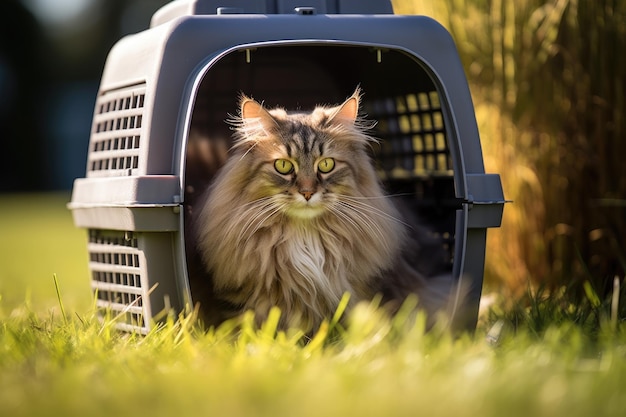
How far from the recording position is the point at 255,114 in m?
2.29

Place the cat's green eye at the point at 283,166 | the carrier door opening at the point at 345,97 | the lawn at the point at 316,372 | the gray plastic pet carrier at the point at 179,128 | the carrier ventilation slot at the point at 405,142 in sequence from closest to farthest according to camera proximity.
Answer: the lawn at the point at 316,372 < the gray plastic pet carrier at the point at 179,128 < the cat's green eye at the point at 283,166 < the carrier door opening at the point at 345,97 < the carrier ventilation slot at the point at 405,142

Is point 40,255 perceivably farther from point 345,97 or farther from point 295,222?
point 295,222

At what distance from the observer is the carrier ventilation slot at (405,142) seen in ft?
9.95

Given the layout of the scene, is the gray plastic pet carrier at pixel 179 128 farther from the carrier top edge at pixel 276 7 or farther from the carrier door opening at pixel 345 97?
the carrier door opening at pixel 345 97

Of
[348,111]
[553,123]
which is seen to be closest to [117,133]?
[348,111]

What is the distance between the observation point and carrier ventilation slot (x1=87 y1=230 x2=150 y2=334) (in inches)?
89.0

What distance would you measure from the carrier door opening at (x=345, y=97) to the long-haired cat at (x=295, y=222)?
1.53 ft

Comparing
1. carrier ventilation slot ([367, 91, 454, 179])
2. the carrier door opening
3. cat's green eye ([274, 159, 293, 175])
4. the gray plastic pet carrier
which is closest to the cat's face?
cat's green eye ([274, 159, 293, 175])

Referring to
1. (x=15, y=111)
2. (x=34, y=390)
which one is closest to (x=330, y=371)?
(x=34, y=390)

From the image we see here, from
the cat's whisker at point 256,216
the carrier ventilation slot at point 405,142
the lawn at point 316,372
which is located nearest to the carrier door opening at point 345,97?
the carrier ventilation slot at point 405,142

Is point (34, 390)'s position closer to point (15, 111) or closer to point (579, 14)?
point (579, 14)

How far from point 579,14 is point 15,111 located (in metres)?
10.5

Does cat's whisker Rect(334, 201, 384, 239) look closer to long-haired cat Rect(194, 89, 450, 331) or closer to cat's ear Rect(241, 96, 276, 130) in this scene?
long-haired cat Rect(194, 89, 450, 331)

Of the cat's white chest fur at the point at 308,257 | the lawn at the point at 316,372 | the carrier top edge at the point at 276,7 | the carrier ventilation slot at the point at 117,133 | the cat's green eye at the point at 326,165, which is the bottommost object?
the lawn at the point at 316,372
